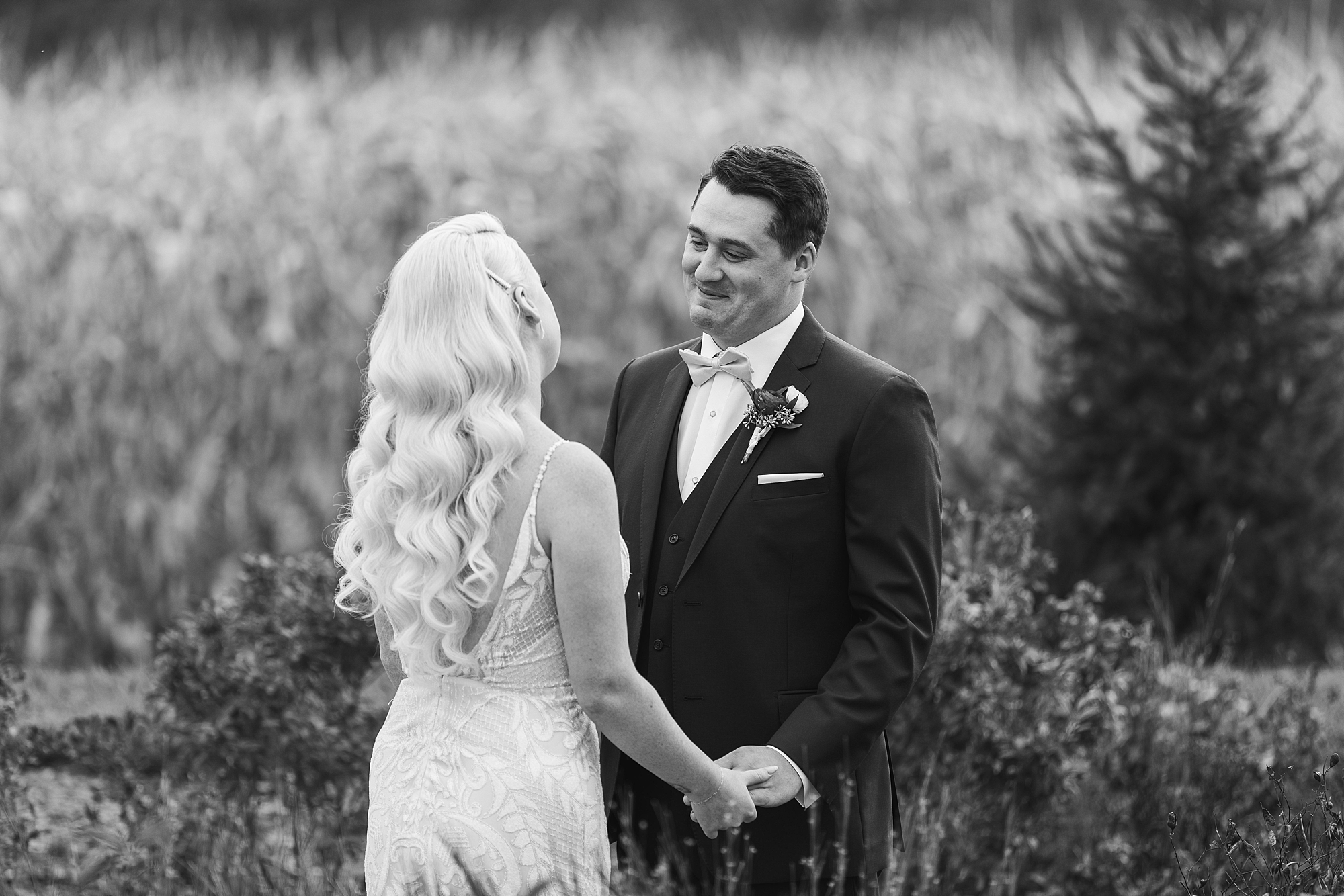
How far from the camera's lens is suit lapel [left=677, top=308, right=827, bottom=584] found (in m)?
2.85

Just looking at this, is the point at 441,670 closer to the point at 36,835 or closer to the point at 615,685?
the point at 615,685

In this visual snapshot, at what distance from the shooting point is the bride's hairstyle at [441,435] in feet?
7.61

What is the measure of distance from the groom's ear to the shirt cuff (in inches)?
38.9

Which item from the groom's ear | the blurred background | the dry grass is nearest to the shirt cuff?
the groom's ear

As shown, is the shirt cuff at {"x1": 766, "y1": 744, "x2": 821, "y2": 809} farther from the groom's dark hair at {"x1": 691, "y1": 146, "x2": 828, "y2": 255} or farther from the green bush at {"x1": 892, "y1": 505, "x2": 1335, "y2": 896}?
the groom's dark hair at {"x1": 691, "y1": 146, "x2": 828, "y2": 255}

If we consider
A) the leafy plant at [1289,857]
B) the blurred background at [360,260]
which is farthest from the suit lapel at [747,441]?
the blurred background at [360,260]

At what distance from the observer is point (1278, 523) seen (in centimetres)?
596

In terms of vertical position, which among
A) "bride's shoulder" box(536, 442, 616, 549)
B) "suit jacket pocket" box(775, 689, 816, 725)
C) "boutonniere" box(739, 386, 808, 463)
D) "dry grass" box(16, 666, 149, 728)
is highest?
"boutonniere" box(739, 386, 808, 463)

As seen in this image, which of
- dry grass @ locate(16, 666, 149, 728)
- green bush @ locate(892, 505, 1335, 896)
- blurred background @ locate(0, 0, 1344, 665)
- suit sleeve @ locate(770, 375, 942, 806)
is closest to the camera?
suit sleeve @ locate(770, 375, 942, 806)

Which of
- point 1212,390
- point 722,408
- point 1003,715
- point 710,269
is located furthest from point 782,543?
point 1212,390

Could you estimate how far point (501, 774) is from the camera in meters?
2.41

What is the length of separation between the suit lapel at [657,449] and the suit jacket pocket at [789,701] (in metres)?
0.40

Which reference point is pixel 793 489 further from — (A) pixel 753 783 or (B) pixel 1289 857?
(B) pixel 1289 857

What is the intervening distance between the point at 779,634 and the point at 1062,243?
5.63 m
